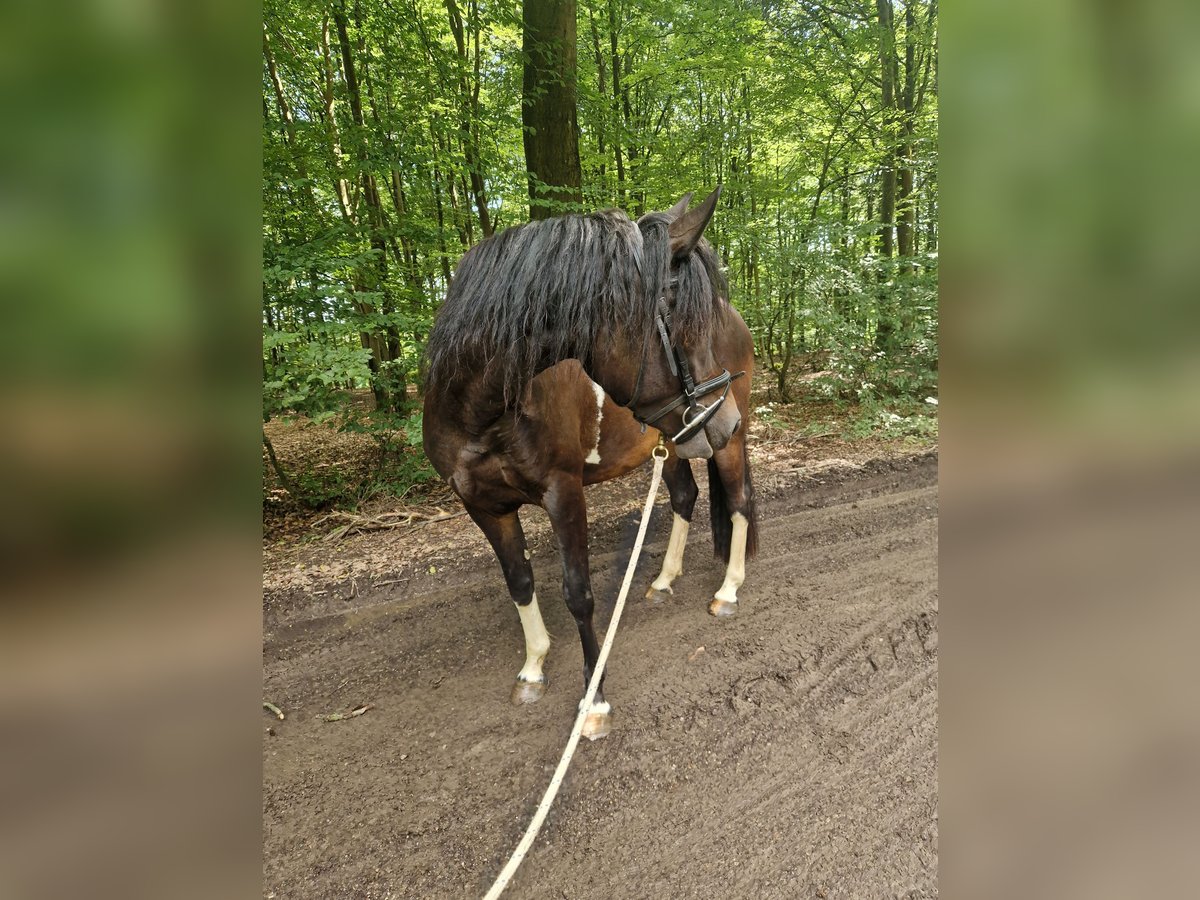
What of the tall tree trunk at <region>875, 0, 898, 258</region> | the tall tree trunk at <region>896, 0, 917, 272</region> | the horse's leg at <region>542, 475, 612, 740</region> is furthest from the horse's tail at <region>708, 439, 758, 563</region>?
the tall tree trunk at <region>896, 0, 917, 272</region>

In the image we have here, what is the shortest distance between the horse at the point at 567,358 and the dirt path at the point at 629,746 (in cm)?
30

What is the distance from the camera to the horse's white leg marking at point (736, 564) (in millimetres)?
3234

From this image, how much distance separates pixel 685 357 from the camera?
1911 millimetres

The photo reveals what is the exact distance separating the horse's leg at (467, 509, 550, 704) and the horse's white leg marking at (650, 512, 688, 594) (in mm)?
1045

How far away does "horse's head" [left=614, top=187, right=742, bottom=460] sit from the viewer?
1871mm

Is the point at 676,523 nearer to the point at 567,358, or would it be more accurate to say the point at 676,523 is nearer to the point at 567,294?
the point at 567,358

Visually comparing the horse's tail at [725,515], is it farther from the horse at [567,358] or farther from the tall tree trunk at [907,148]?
the tall tree trunk at [907,148]

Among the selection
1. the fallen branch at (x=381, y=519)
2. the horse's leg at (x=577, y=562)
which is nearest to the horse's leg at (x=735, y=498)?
the horse's leg at (x=577, y=562)

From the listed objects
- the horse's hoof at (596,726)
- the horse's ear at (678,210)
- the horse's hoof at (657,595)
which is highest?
the horse's ear at (678,210)

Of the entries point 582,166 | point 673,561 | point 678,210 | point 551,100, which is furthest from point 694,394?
point 582,166

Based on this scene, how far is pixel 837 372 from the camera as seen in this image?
752 centimetres
